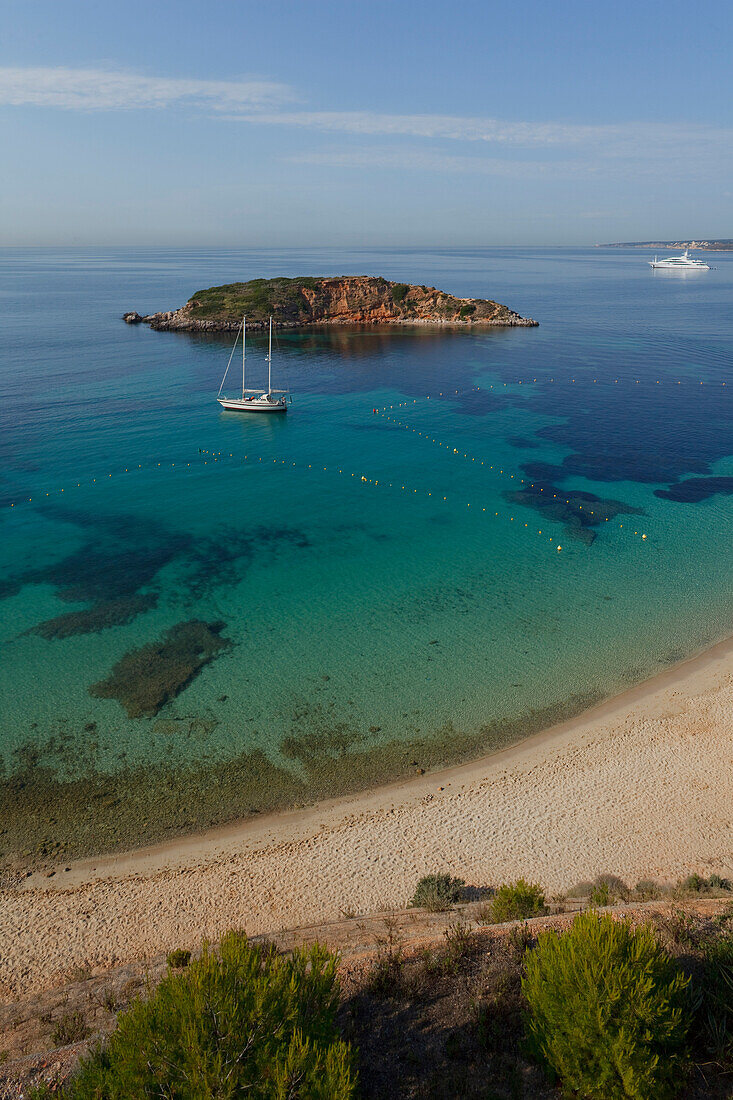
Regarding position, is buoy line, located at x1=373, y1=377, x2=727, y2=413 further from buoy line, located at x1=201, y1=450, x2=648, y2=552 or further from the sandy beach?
the sandy beach

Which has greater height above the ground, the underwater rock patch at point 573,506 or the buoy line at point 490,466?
the buoy line at point 490,466

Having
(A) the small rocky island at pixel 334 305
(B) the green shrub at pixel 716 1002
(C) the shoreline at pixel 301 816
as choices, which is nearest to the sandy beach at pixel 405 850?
(C) the shoreline at pixel 301 816

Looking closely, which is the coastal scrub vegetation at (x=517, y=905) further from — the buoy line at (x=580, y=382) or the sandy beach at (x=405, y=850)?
the buoy line at (x=580, y=382)

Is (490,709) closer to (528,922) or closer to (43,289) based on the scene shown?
(528,922)

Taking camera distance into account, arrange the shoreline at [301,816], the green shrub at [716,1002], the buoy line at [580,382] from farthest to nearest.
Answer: the buoy line at [580,382] → the shoreline at [301,816] → the green shrub at [716,1002]

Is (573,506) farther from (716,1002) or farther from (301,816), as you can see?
(716,1002)

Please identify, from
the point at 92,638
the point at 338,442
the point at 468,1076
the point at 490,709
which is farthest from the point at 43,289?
the point at 468,1076
